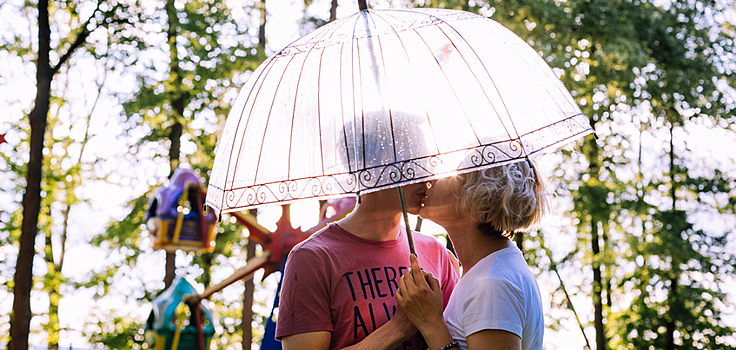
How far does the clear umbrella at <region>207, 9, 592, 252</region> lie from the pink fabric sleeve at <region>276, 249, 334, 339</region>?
0.72ft

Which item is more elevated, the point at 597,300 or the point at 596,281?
the point at 596,281

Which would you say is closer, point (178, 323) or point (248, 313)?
point (178, 323)

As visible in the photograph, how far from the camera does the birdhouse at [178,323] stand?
808cm

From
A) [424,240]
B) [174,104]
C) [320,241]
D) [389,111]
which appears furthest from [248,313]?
[389,111]

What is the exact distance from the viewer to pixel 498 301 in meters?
1.67

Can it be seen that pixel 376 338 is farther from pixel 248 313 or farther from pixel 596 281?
pixel 596 281

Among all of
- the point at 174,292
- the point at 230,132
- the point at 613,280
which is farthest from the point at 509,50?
the point at 613,280

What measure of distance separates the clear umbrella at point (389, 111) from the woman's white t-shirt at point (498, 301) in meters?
0.34

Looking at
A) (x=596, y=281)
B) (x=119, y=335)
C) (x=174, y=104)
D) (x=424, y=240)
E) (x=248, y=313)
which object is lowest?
(x=119, y=335)

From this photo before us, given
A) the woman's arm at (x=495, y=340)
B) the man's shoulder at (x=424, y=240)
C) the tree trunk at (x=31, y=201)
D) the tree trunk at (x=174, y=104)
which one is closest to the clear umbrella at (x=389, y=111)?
the woman's arm at (x=495, y=340)

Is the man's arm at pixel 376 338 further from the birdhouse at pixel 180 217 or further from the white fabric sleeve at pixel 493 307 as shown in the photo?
the birdhouse at pixel 180 217

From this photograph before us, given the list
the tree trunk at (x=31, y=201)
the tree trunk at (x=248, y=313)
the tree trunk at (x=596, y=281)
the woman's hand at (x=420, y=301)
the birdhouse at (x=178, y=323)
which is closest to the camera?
the woman's hand at (x=420, y=301)

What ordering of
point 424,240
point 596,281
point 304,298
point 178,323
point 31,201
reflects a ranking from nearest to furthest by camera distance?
point 304,298 → point 424,240 → point 178,323 → point 31,201 → point 596,281

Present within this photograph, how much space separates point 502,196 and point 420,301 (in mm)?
394
